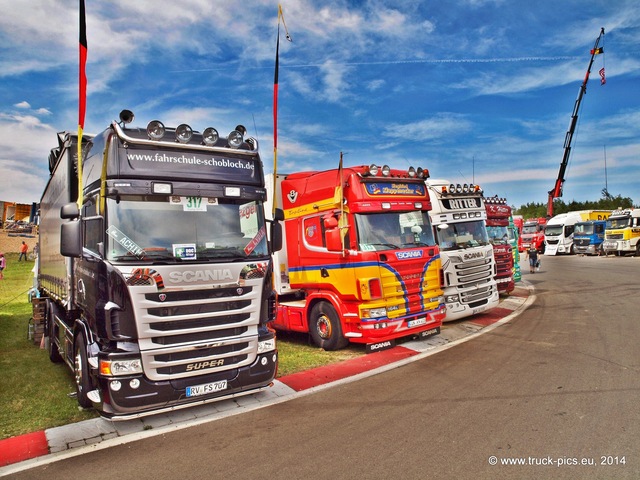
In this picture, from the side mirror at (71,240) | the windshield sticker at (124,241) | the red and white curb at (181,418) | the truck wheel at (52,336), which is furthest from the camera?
the truck wheel at (52,336)

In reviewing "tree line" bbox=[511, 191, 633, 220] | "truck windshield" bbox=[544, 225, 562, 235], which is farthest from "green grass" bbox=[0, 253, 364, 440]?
"tree line" bbox=[511, 191, 633, 220]

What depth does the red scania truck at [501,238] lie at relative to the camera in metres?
14.1

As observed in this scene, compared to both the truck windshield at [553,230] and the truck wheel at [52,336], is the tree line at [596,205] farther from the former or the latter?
the truck wheel at [52,336]

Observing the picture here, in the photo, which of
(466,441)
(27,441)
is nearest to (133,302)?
(27,441)

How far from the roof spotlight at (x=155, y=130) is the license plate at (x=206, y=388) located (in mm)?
2989

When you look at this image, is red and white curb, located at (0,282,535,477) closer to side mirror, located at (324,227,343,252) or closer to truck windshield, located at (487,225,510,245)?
side mirror, located at (324,227,343,252)

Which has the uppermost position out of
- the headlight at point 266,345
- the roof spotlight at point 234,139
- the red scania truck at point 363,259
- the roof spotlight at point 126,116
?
the roof spotlight at point 126,116

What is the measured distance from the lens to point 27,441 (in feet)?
16.5

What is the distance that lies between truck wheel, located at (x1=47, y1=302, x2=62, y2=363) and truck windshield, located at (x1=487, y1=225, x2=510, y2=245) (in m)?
12.1

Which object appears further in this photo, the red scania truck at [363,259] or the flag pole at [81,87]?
the red scania truck at [363,259]

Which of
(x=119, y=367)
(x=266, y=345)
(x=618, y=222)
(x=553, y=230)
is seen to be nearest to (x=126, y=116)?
(x=119, y=367)

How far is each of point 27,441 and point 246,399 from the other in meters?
2.54

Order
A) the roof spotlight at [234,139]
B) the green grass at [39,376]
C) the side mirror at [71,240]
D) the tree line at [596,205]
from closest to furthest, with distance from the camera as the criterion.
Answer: the side mirror at [71,240], the green grass at [39,376], the roof spotlight at [234,139], the tree line at [596,205]

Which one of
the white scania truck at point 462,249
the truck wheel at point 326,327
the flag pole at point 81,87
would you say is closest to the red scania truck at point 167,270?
the flag pole at point 81,87
